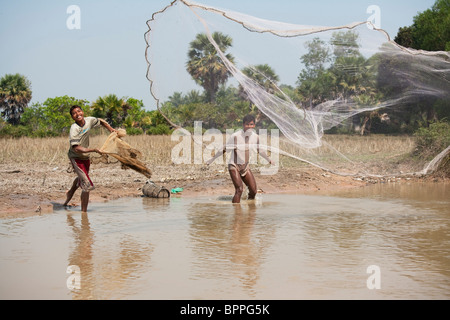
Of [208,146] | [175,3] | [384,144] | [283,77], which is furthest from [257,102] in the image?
[384,144]

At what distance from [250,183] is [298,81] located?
Answer: 1.89 m

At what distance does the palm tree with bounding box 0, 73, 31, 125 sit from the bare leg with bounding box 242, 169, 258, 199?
1373 inches

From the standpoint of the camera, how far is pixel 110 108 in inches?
1201

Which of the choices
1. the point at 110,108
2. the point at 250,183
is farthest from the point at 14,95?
the point at 250,183

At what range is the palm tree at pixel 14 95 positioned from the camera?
40.4 metres

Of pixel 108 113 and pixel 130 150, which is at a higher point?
pixel 108 113

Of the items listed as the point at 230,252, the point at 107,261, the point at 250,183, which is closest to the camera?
the point at 107,261

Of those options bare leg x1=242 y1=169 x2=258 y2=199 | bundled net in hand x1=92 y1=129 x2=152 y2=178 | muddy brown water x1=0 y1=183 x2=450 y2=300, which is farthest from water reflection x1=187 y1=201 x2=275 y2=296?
bundled net in hand x1=92 y1=129 x2=152 y2=178

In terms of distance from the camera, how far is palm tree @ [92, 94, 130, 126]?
99.5 ft

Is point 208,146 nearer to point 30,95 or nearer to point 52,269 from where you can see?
point 52,269

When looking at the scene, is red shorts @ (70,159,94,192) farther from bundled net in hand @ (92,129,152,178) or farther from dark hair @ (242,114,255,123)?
dark hair @ (242,114,255,123)

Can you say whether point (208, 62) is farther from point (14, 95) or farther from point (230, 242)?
point (14, 95)
